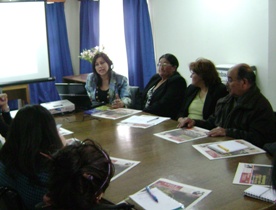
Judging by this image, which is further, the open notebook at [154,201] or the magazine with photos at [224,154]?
the magazine with photos at [224,154]

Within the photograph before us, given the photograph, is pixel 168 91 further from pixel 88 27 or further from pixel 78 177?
pixel 88 27

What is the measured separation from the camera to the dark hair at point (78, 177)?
3.39 ft

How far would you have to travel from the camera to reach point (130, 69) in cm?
538

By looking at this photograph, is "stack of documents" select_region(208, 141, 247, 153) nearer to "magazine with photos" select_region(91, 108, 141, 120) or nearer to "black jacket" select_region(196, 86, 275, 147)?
"black jacket" select_region(196, 86, 275, 147)

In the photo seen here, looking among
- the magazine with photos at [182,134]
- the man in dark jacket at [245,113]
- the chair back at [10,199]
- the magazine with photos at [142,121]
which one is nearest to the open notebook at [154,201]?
the chair back at [10,199]

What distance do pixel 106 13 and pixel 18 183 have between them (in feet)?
Result: 15.2

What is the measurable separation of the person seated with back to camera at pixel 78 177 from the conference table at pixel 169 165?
1.66 feet

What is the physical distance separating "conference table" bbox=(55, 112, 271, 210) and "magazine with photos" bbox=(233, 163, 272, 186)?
0.03m

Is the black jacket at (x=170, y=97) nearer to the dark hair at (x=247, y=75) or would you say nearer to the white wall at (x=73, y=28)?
the dark hair at (x=247, y=75)

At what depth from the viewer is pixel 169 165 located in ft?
6.19

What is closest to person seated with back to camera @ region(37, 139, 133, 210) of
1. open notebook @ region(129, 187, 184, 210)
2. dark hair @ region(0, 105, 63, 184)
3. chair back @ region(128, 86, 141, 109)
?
open notebook @ region(129, 187, 184, 210)

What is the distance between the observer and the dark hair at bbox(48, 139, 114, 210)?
103cm

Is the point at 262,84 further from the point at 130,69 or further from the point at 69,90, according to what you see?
the point at 130,69

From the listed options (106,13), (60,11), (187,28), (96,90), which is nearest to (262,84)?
(187,28)
